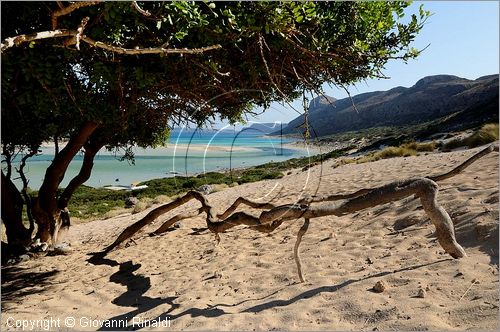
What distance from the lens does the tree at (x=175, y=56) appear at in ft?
12.9

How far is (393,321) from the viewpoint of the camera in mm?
3201

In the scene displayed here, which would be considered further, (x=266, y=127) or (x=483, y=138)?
(x=483, y=138)

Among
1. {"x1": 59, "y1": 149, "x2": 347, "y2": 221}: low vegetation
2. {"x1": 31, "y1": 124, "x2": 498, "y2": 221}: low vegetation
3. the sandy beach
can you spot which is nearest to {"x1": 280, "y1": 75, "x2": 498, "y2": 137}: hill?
{"x1": 59, "y1": 149, "x2": 347, "y2": 221}: low vegetation

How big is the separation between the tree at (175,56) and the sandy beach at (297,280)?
7.50 ft

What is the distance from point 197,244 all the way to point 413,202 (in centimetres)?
437

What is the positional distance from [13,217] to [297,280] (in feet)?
19.9

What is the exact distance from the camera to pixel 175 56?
14.9 ft

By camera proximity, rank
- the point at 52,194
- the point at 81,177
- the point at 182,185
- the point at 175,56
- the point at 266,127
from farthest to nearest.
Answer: the point at 182,185 < the point at 81,177 < the point at 52,194 < the point at 266,127 < the point at 175,56

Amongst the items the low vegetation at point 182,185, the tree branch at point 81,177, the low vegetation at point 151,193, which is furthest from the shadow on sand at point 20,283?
the low vegetation at point 151,193

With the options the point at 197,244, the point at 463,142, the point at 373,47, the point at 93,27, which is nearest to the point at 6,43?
the point at 93,27

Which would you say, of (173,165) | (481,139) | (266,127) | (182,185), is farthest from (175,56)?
(182,185)

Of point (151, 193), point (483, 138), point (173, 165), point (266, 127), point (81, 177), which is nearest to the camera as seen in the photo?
point (266, 127)

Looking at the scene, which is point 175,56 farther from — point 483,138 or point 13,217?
point 483,138

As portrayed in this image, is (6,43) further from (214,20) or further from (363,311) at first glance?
(363,311)
